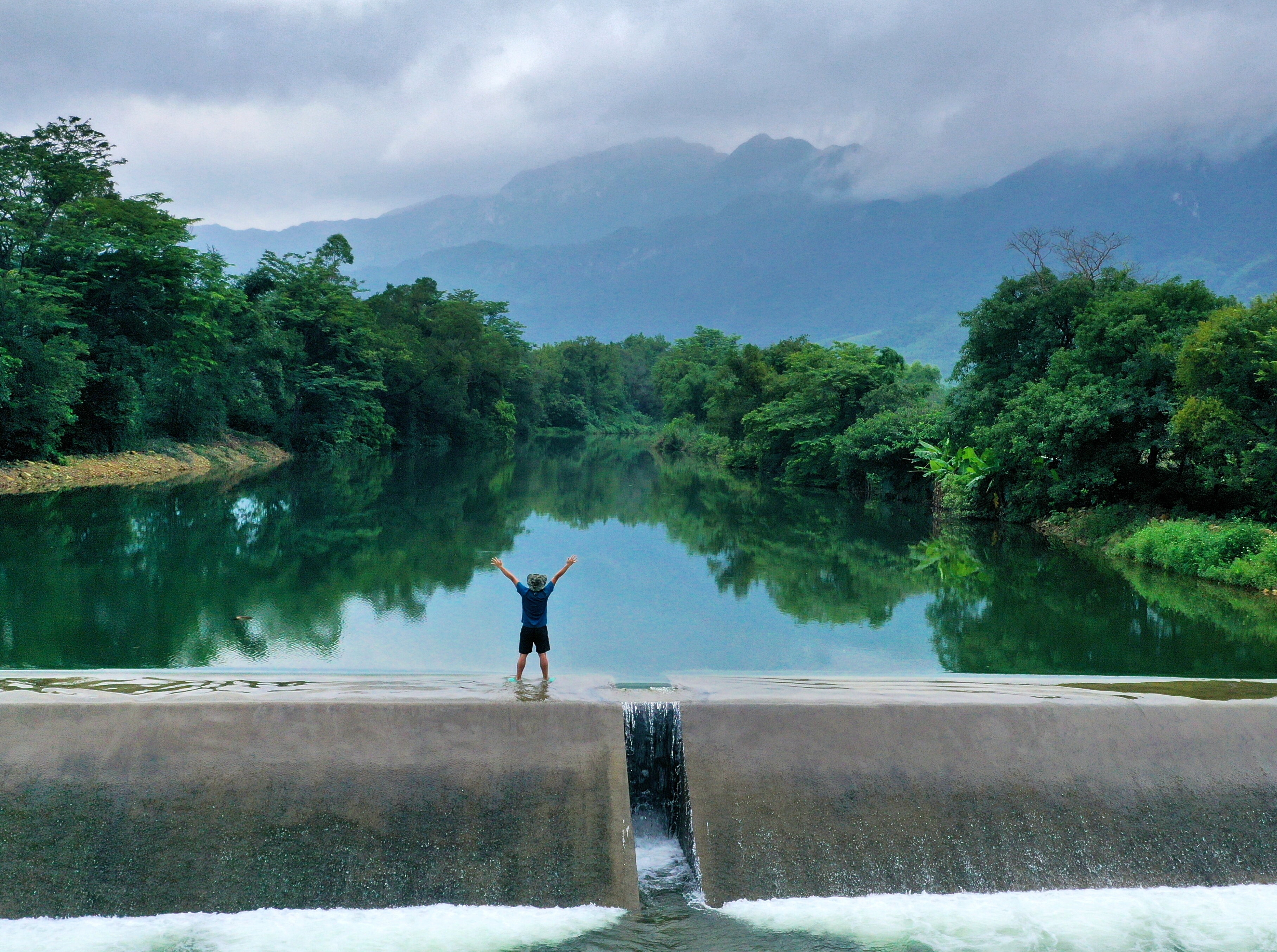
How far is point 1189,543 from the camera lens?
17.8 m

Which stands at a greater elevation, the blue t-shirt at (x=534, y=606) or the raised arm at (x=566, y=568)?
the raised arm at (x=566, y=568)

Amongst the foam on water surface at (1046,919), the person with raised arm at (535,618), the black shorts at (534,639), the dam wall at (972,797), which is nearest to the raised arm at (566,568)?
the person with raised arm at (535,618)

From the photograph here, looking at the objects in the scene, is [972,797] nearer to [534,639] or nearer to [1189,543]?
[534,639]

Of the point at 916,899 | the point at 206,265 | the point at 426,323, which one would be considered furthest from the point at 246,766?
the point at 426,323

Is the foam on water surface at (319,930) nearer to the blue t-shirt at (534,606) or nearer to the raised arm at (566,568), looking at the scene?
the raised arm at (566,568)

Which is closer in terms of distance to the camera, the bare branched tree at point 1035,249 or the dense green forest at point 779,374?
the dense green forest at point 779,374

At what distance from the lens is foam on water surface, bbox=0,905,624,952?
587cm

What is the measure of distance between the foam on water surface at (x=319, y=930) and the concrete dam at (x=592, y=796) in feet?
0.28

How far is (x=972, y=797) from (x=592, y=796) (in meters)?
2.62

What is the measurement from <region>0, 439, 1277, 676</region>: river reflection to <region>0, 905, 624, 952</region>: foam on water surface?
4665mm

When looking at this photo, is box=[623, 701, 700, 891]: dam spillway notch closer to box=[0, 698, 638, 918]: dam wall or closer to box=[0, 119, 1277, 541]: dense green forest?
box=[0, 698, 638, 918]: dam wall

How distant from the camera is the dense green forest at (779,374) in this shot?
1991 centimetres

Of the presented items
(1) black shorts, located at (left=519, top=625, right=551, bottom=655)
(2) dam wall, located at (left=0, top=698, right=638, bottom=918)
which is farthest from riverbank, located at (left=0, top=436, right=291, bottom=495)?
(2) dam wall, located at (left=0, top=698, right=638, bottom=918)

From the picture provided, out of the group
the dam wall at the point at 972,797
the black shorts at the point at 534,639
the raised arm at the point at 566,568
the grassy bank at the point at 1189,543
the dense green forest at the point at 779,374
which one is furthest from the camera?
the dense green forest at the point at 779,374
